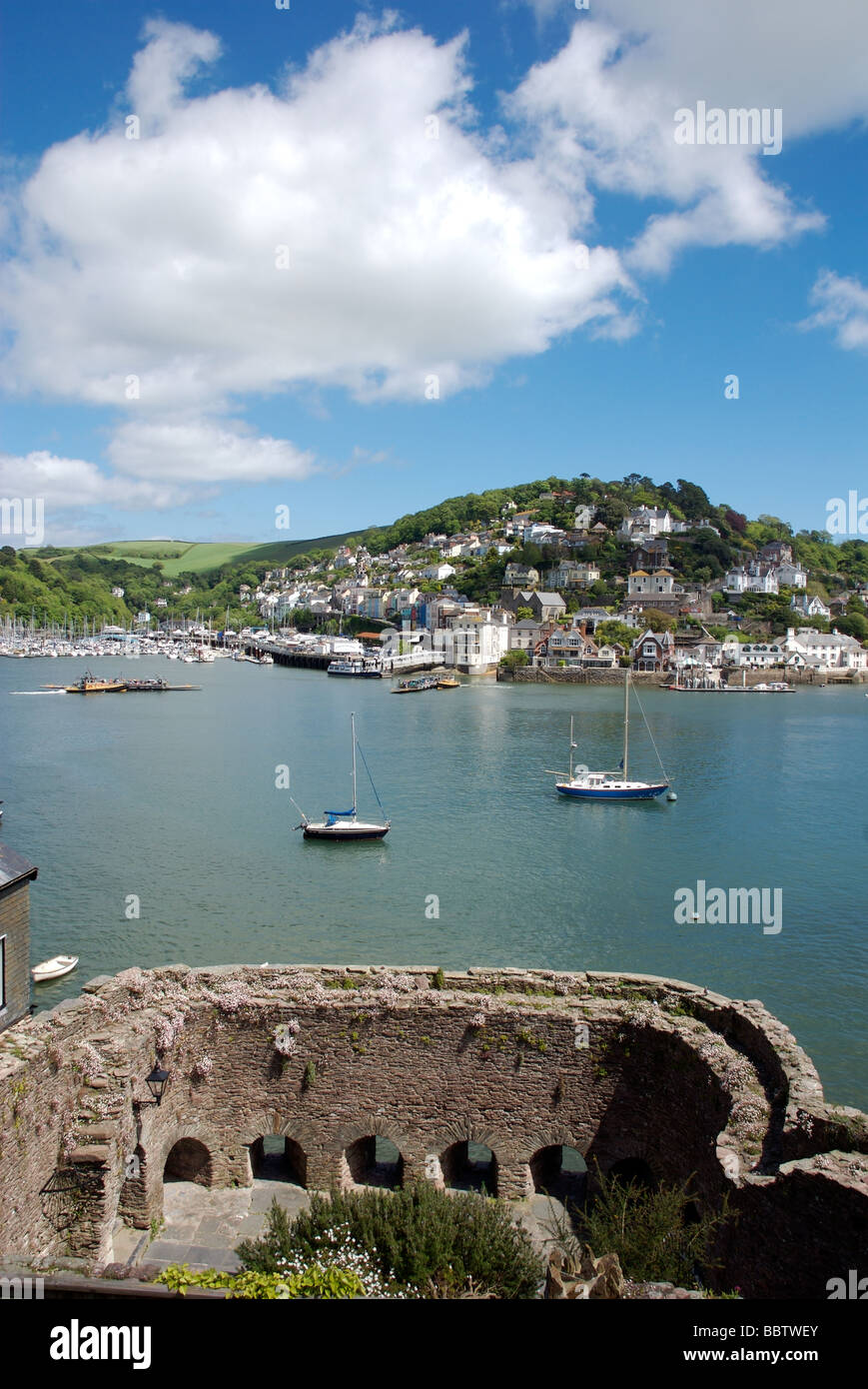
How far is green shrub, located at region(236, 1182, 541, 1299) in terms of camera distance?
7.27 meters

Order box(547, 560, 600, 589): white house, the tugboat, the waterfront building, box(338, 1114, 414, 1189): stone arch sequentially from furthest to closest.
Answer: box(547, 560, 600, 589): white house → the tugboat → the waterfront building → box(338, 1114, 414, 1189): stone arch

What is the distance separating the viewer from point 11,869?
38.4ft

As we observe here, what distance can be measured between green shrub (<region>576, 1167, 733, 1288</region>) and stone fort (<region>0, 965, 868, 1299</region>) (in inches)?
18.6

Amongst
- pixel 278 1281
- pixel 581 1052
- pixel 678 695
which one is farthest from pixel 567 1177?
pixel 678 695

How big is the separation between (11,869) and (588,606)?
403ft

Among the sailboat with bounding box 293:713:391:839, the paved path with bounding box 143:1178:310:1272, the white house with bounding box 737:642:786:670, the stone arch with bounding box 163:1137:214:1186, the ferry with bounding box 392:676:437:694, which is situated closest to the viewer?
Result: the paved path with bounding box 143:1178:310:1272

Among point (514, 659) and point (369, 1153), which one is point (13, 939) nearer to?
point (369, 1153)

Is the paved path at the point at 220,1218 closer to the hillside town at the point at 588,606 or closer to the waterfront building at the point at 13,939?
the waterfront building at the point at 13,939

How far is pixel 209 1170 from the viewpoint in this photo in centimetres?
1023

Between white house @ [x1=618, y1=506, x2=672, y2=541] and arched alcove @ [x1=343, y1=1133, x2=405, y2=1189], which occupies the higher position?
white house @ [x1=618, y1=506, x2=672, y2=541]

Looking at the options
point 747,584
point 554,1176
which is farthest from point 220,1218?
point 747,584

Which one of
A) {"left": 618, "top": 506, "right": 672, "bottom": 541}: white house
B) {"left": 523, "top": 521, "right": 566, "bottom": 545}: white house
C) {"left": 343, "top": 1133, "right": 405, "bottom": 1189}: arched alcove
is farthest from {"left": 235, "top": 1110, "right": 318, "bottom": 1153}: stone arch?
{"left": 618, "top": 506, "right": 672, "bottom": 541}: white house

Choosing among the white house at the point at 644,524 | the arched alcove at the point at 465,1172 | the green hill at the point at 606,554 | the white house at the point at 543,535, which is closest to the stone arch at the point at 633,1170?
the arched alcove at the point at 465,1172

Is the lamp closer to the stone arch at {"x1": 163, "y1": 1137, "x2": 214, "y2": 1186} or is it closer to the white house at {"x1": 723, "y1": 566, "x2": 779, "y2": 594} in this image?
the stone arch at {"x1": 163, "y1": 1137, "x2": 214, "y2": 1186}
